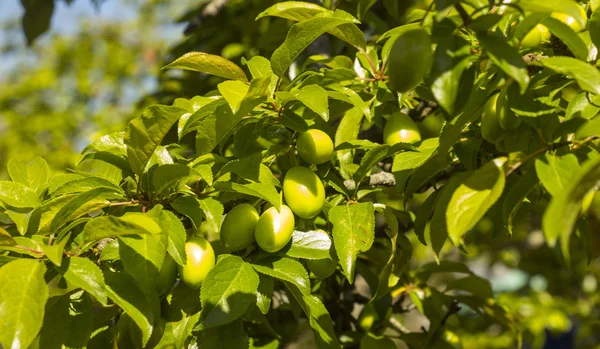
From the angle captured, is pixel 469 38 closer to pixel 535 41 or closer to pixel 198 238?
pixel 535 41

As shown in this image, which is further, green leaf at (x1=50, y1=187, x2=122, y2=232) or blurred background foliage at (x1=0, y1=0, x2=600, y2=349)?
blurred background foliage at (x1=0, y1=0, x2=600, y2=349)

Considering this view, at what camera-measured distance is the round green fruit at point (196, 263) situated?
722mm

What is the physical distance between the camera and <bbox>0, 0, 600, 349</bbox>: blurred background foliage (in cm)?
161

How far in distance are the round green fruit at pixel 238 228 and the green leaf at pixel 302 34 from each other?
0.59 ft

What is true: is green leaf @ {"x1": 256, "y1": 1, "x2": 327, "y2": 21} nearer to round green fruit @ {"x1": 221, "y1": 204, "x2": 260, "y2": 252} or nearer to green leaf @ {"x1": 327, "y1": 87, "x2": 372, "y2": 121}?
green leaf @ {"x1": 327, "y1": 87, "x2": 372, "y2": 121}

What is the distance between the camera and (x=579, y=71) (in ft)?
1.94

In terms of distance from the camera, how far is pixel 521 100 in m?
0.65

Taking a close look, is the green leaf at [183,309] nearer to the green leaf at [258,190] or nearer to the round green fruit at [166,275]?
the round green fruit at [166,275]

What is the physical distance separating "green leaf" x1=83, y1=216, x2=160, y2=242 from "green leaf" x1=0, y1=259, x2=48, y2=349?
6 cm

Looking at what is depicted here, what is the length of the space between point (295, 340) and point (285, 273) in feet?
2.43

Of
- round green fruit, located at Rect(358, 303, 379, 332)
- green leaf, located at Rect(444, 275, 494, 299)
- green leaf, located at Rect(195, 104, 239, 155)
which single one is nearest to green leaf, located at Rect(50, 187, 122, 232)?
green leaf, located at Rect(195, 104, 239, 155)

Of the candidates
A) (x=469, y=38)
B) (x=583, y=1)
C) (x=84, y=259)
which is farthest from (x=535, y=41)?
(x=84, y=259)

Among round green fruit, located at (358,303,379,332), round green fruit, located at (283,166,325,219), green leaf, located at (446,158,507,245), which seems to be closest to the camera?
green leaf, located at (446,158,507,245)

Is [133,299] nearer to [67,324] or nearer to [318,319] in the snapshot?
[67,324]
